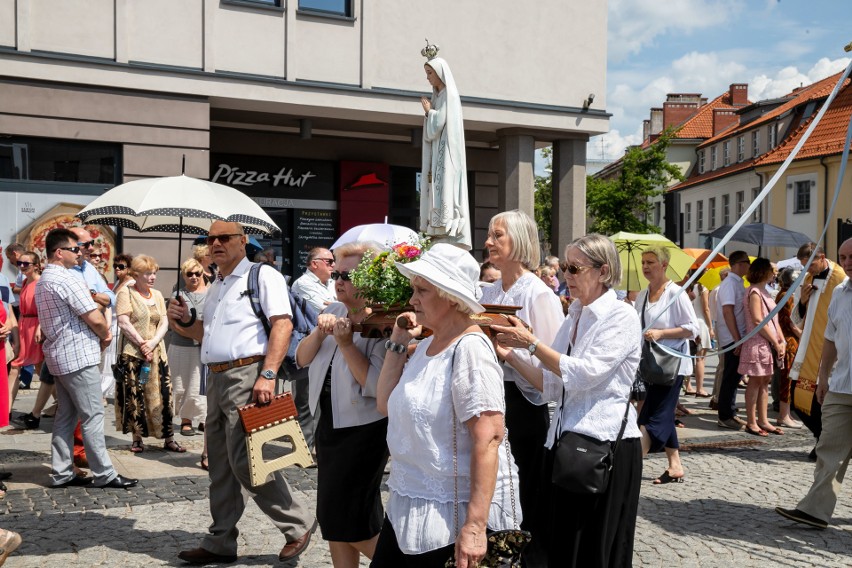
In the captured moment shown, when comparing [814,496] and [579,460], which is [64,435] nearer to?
[579,460]

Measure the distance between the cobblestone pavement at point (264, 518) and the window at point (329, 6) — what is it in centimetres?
991

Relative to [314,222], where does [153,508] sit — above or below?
below

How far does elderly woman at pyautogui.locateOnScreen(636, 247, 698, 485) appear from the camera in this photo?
7512mm

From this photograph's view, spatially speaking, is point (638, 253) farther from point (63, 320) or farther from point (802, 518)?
point (63, 320)

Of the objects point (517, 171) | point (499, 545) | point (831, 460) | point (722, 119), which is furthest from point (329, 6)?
point (722, 119)

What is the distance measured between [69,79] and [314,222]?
6.47m

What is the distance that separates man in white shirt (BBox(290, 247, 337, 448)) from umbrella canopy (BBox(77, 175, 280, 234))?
0.55 metres

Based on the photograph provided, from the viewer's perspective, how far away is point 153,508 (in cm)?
662

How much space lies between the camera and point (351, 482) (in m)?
4.26

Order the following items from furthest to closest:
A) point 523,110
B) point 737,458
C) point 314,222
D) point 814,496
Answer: point 314,222
point 523,110
point 737,458
point 814,496

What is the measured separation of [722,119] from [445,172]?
60278 mm

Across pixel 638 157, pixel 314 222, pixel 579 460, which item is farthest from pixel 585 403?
pixel 638 157

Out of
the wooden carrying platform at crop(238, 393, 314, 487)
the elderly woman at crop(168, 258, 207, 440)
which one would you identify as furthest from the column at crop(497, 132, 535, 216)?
the wooden carrying platform at crop(238, 393, 314, 487)

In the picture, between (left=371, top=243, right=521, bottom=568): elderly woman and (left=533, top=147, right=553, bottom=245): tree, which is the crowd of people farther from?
(left=533, top=147, right=553, bottom=245): tree
